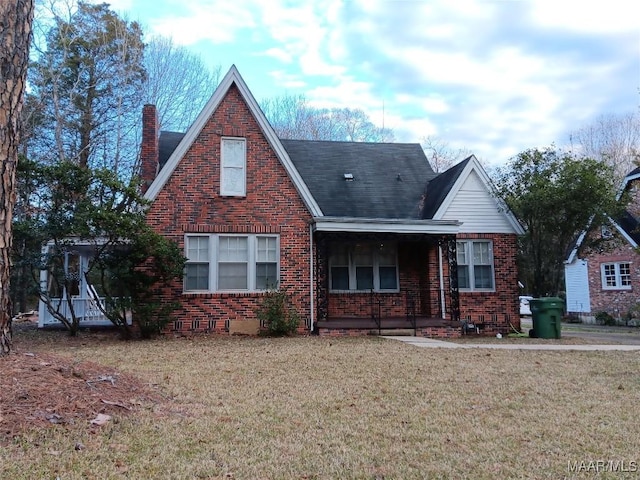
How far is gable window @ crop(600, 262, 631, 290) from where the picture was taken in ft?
75.0

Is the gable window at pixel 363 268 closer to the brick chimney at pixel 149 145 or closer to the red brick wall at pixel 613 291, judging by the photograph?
the brick chimney at pixel 149 145

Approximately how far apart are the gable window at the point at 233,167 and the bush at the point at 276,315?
2.94 metres

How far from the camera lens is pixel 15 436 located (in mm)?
3998

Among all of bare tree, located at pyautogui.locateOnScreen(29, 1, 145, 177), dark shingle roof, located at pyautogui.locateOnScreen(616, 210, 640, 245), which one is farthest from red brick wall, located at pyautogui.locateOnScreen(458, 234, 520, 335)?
bare tree, located at pyautogui.locateOnScreen(29, 1, 145, 177)

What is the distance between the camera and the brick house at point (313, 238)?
12977mm

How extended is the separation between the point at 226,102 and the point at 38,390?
10.1m

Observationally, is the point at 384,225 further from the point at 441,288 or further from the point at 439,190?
the point at 439,190

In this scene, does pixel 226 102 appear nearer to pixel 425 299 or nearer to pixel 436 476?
pixel 425 299

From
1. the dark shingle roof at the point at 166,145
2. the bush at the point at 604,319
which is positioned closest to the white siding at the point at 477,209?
the dark shingle roof at the point at 166,145

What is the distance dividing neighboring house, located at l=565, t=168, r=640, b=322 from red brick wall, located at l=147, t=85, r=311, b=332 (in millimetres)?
12617

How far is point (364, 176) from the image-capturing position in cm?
1647

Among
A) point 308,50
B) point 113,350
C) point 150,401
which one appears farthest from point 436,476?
point 308,50

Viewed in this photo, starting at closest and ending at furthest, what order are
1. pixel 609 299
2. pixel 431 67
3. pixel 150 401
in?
pixel 150 401 → pixel 431 67 → pixel 609 299

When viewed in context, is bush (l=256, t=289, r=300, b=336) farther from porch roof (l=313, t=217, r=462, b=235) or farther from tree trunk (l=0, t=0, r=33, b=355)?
tree trunk (l=0, t=0, r=33, b=355)
